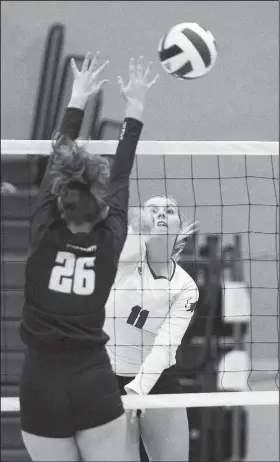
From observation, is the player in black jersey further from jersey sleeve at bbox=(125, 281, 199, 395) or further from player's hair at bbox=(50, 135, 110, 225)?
jersey sleeve at bbox=(125, 281, 199, 395)

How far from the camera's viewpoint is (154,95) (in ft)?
27.6

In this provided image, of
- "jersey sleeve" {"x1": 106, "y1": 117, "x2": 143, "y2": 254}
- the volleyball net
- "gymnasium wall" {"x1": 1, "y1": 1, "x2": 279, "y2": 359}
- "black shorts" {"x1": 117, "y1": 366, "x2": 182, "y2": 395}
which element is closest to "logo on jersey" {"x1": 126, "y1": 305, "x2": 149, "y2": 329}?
"black shorts" {"x1": 117, "y1": 366, "x2": 182, "y2": 395}

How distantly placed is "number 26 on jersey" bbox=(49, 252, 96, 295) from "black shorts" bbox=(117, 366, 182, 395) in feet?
4.10

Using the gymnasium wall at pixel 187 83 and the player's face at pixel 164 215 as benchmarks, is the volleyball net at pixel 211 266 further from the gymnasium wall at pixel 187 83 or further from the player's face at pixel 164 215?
the player's face at pixel 164 215

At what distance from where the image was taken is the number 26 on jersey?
312 cm

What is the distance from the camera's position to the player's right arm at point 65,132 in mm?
3207

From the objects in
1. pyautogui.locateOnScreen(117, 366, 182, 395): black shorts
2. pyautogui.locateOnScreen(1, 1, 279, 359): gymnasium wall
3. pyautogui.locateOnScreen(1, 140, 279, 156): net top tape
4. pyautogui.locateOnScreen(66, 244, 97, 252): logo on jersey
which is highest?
pyautogui.locateOnScreen(1, 1, 279, 359): gymnasium wall

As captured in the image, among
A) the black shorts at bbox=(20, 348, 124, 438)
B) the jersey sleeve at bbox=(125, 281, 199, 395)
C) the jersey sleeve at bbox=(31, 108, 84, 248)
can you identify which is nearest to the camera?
the black shorts at bbox=(20, 348, 124, 438)

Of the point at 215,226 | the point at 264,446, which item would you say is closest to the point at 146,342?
the point at 215,226

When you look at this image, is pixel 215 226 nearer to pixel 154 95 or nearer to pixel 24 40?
pixel 154 95

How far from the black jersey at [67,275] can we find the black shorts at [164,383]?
1136 millimetres

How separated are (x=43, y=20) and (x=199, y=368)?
12.4 feet

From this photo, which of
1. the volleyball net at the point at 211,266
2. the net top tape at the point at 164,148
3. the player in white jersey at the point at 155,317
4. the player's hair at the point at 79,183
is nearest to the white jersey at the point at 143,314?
the player in white jersey at the point at 155,317

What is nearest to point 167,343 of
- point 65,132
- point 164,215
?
point 164,215
